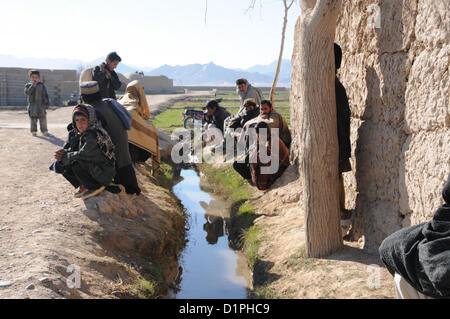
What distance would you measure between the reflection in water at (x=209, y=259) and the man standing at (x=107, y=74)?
2.51 m

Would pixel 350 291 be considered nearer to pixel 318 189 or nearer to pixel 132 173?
pixel 318 189

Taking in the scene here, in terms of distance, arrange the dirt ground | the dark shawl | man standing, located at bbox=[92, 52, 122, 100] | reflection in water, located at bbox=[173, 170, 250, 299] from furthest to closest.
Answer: man standing, located at bbox=[92, 52, 122, 100], reflection in water, located at bbox=[173, 170, 250, 299], the dirt ground, the dark shawl

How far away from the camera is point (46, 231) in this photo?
16.7ft

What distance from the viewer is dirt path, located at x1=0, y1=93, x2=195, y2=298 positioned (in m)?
3.97

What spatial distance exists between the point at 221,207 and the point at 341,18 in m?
4.41

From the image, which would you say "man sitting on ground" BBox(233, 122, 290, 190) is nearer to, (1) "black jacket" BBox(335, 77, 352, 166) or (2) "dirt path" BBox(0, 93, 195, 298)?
(2) "dirt path" BBox(0, 93, 195, 298)

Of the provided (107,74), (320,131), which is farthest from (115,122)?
(320,131)

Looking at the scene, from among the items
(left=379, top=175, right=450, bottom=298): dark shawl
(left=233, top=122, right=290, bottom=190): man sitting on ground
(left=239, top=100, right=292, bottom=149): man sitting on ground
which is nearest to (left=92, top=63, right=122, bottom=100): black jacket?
(left=239, top=100, right=292, bottom=149): man sitting on ground

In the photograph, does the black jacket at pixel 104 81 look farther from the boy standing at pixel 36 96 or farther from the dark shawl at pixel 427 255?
the dark shawl at pixel 427 255

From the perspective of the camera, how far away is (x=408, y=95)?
4305 millimetres

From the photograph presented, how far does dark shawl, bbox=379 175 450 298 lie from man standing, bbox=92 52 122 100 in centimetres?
586

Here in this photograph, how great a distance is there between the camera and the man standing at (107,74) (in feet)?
25.6

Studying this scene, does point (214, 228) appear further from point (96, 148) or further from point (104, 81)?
point (96, 148)
